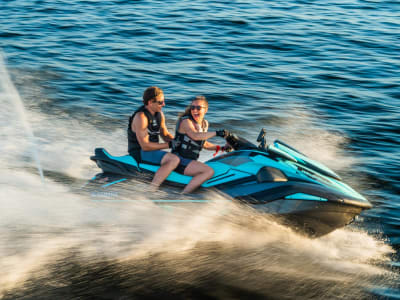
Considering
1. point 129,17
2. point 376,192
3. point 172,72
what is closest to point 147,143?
point 376,192

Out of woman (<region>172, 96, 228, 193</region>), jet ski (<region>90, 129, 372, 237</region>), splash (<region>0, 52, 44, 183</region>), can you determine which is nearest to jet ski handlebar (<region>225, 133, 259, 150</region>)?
jet ski (<region>90, 129, 372, 237</region>)

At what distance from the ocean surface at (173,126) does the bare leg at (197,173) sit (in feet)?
0.74

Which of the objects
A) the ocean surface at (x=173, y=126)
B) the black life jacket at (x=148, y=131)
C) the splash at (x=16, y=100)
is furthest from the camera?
the splash at (x=16, y=100)

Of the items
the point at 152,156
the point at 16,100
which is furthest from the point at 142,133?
the point at 16,100

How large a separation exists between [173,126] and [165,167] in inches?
147

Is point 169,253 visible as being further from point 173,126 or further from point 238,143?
point 173,126

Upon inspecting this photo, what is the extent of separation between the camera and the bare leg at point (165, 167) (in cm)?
499

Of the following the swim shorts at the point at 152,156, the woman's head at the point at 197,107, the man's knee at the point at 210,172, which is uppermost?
the woman's head at the point at 197,107

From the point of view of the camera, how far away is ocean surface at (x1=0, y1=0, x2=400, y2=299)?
14.7 ft

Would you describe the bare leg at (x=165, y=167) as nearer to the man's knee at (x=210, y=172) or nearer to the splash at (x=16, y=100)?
the man's knee at (x=210, y=172)

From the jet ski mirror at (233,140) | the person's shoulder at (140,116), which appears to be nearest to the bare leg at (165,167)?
the person's shoulder at (140,116)

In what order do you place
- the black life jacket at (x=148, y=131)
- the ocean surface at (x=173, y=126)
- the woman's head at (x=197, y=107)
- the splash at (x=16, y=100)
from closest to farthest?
the ocean surface at (x=173, y=126) → the woman's head at (x=197, y=107) → the black life jacket at (x=148, y=131) → the splash at (x=16, y=100)

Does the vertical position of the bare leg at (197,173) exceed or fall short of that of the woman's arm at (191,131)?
it falls short

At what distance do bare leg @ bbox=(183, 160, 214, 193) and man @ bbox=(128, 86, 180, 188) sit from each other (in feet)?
0.51
